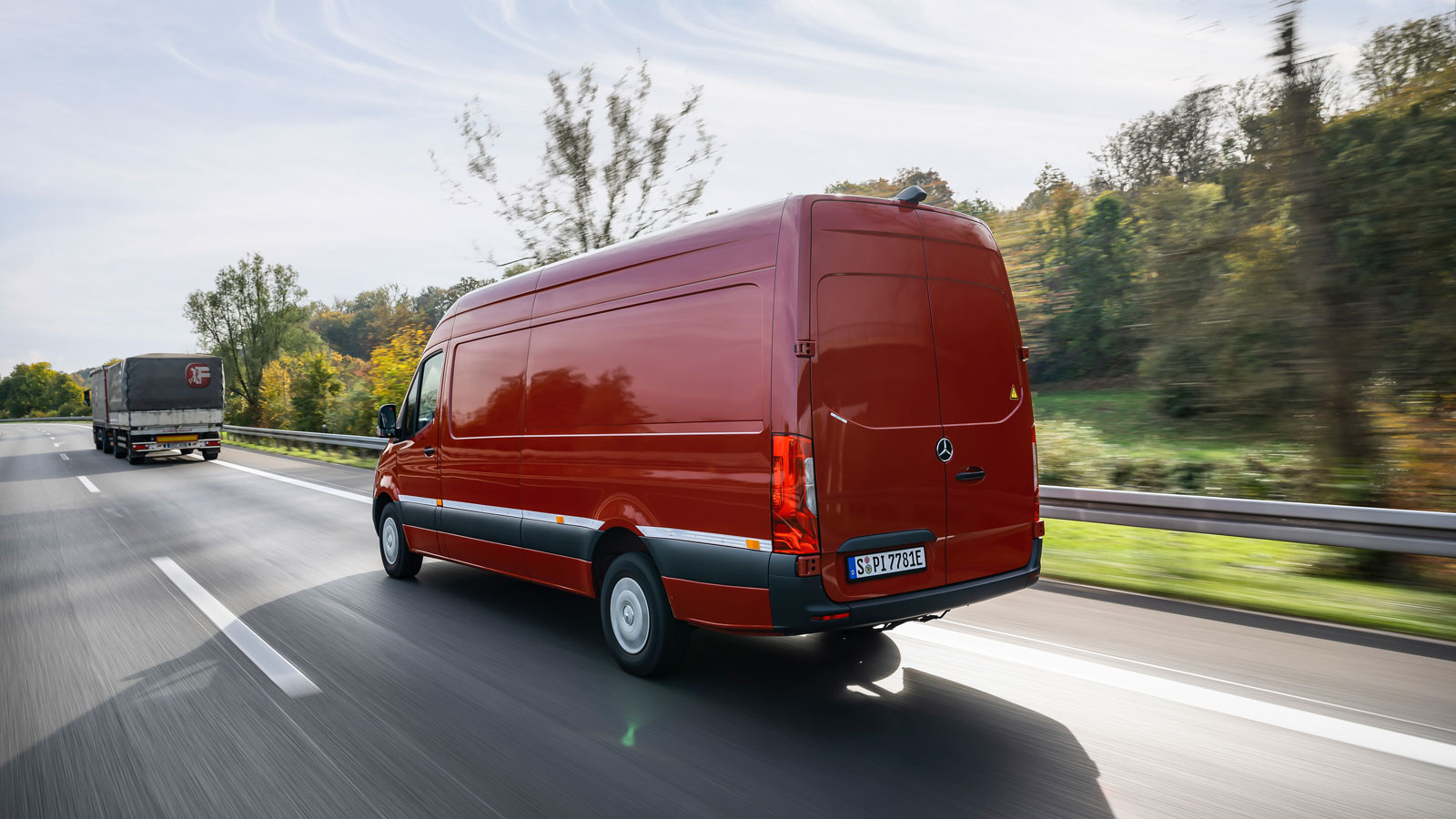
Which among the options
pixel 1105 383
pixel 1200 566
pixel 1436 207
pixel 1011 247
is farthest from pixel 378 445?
pixel 1436 207

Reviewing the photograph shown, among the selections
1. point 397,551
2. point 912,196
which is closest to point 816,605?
point 912,196

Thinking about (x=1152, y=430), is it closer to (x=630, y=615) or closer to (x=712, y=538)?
(x=630, y=615)

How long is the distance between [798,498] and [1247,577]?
4499mm

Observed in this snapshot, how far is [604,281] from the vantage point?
498cm

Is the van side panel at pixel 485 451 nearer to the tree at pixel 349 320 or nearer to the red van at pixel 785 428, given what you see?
the red van at pixel 785 428

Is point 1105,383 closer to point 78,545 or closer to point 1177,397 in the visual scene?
point 1177,397

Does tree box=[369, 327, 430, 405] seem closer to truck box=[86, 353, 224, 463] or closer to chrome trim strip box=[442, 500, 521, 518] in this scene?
truck box=[86, 353, 224, 463]

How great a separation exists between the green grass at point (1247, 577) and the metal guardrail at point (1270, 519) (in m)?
0.39

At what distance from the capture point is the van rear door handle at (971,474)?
4234 millimetres

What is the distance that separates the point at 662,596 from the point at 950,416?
1688 mm

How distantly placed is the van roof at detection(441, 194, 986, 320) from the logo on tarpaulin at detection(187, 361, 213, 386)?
24.2 metres

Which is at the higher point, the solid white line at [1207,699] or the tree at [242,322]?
the tree at [242,322]

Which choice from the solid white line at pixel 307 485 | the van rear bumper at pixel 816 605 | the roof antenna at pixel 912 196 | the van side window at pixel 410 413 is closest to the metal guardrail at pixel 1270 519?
the van rear bumper at pixel 816 605

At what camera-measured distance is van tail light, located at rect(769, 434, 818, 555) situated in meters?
3.72
